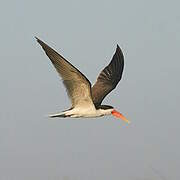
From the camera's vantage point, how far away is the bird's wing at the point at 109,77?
2025 cm

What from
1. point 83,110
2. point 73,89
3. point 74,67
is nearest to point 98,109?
point 83,110

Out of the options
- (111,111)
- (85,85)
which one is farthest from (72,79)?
(111,111)

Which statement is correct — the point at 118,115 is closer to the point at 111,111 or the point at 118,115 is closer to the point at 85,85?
the point at 111,111

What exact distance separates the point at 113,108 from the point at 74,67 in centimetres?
541

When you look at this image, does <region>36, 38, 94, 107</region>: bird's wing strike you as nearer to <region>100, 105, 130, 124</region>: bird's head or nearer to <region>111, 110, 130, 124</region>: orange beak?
<region>100, 105, 130, 124</region>: bird's head

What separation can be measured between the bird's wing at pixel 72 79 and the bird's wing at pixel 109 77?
2521 millimetres

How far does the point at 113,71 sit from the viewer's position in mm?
21000

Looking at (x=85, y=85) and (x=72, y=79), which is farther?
(x=85, y=85)

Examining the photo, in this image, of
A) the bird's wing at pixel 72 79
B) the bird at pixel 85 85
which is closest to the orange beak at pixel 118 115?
the bird at pixel 85 85

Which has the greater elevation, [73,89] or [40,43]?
[40,43]

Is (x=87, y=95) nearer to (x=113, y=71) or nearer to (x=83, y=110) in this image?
(x=83, y=110)

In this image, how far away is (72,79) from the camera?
16.0 m

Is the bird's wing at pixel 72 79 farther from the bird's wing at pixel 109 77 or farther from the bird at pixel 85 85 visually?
the bird's wing at pixel 109 77

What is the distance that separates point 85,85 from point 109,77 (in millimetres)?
4909
